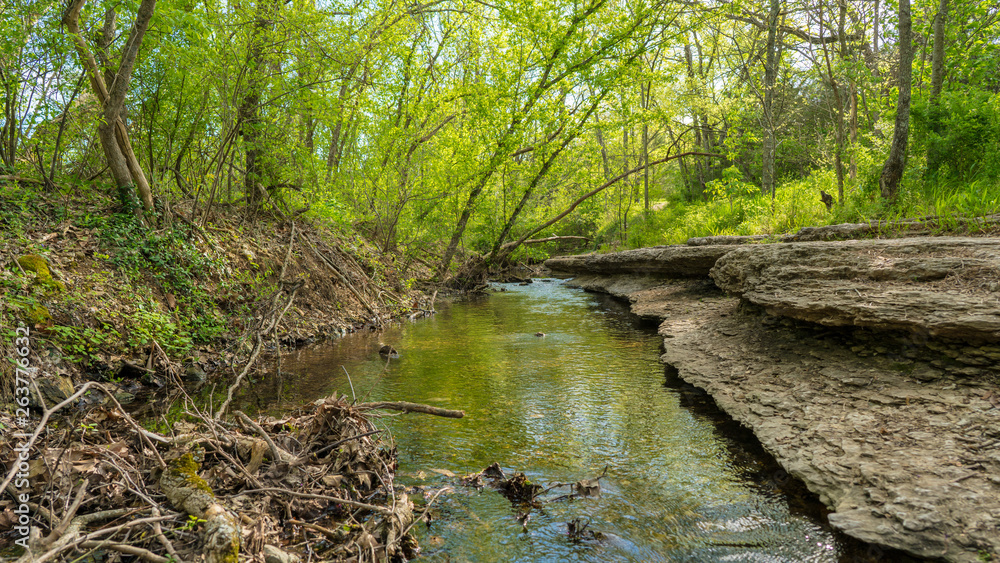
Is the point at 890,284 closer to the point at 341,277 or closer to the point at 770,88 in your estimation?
the point at 341,277

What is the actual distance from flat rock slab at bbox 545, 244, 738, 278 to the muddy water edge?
2374 millimetres

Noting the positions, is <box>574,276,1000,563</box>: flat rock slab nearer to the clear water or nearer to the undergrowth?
the clear water

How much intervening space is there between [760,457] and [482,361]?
151 inches

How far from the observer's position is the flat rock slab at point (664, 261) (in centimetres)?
927

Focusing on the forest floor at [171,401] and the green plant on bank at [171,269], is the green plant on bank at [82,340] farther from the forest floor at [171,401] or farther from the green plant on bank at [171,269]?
the green plant on bank at [171,269]

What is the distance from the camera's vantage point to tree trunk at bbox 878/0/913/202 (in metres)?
7.38

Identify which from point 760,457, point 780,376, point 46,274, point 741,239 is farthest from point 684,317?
point 46,274

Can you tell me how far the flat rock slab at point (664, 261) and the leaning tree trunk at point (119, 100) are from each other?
26.9 feet

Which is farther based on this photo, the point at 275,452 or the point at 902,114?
the point at 902,114

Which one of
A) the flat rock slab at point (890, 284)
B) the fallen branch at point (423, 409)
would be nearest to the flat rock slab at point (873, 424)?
the flat rock slab at point (890, 284)

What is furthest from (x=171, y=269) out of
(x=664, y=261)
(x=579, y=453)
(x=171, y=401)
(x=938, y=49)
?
(x=938, y=49)

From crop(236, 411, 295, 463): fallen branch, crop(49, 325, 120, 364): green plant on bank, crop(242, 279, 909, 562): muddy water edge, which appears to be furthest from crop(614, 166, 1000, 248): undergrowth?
crop(49, 325, 120, 364): green plant on bank

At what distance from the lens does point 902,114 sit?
7.46 m

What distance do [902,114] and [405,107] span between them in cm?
940
